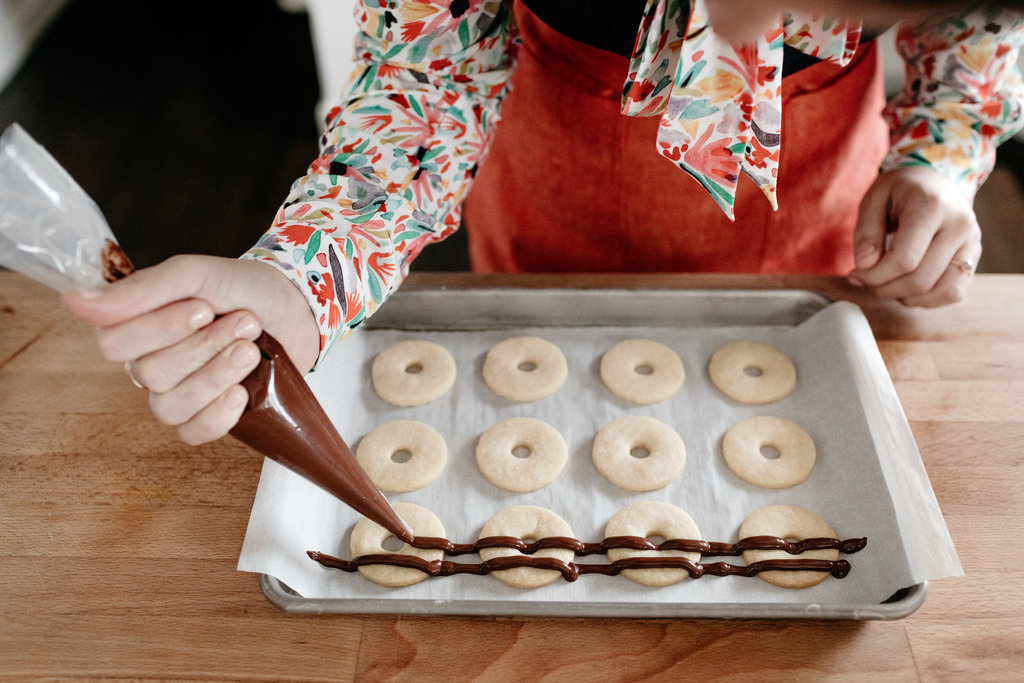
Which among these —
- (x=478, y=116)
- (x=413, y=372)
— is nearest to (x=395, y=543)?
(x=413, y=372)

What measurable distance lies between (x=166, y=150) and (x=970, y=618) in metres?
2.59

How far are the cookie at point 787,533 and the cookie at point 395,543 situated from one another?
1.09 ft

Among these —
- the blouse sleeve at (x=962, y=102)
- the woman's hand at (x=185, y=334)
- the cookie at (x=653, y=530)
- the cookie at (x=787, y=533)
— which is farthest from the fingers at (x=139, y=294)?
the blouse sleeve at (x=962, y=102)

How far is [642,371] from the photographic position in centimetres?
98

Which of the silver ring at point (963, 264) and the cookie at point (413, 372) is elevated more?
the silver ring at point (963, 264)

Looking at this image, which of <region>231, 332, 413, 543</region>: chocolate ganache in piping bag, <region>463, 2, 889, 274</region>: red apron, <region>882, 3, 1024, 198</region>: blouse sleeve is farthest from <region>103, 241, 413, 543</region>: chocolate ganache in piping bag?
<region>882, 3, 1024, 198</region>: blouse sleeve

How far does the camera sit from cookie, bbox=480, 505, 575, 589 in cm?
75

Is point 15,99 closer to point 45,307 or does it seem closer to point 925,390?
point 45,307

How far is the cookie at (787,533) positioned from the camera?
748 mm

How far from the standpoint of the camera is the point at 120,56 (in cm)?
291

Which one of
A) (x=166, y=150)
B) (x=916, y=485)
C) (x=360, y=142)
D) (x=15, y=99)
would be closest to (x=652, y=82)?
(x=360, y=142)

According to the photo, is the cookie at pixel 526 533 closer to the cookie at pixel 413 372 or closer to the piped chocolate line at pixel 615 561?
the piped chocolate line at pixel 615 561

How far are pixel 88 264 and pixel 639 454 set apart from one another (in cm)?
64

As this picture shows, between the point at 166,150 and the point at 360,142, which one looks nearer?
the point at 360,142
